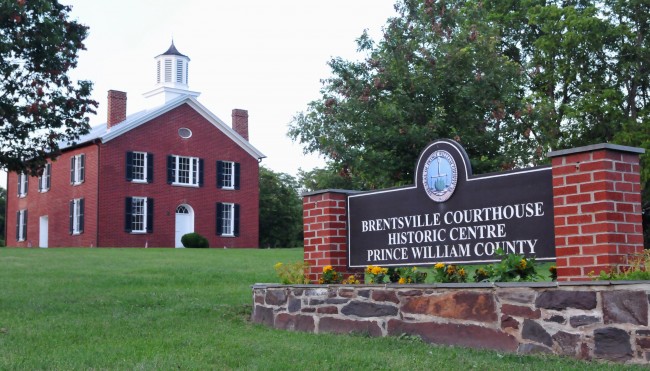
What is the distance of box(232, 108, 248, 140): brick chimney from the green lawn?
23572mm

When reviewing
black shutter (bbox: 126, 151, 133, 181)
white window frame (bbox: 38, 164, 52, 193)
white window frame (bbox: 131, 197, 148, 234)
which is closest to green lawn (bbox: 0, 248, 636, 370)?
white window frame (bbox: 131, 197, 148, 234)

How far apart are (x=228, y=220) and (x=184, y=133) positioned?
4.61 metres

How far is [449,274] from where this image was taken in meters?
8.20

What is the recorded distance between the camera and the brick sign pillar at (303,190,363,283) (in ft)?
31.7

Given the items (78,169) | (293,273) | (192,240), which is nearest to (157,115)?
(78,169)

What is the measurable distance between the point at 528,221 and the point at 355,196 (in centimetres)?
263

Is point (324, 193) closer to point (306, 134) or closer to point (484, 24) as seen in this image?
point (484, 24)

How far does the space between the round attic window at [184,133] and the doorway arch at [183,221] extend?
3.19 metres

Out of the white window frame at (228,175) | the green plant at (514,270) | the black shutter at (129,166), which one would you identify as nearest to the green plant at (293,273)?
the green plant at (514,270)

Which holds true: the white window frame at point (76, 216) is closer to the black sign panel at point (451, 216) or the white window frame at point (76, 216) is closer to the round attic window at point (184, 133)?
the round attic window at point (184, 133)

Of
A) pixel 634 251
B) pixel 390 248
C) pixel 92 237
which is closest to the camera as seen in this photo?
pixel 634 251

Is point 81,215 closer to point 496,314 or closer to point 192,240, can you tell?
point 192,240

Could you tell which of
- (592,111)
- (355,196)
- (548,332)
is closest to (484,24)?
(592,111)

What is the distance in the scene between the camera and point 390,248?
357 inches
